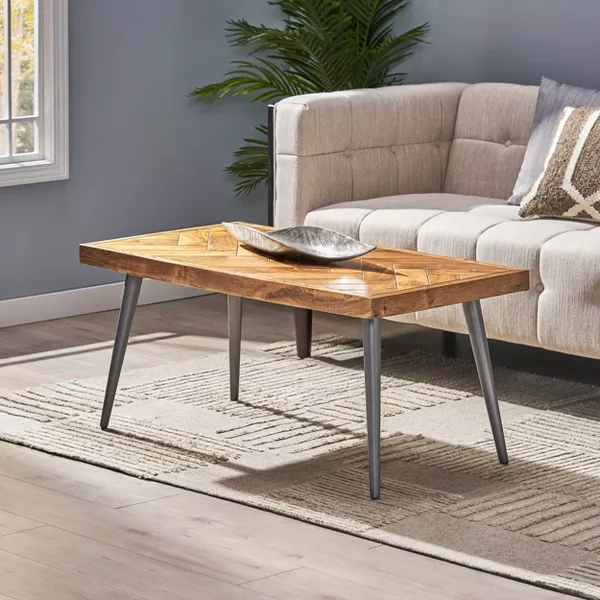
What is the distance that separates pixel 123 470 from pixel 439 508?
70cm

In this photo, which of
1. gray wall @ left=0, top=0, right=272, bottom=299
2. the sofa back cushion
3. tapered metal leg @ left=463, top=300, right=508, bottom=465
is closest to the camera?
tapered metal leg @ left=463, top=300, right=508, bottom=465

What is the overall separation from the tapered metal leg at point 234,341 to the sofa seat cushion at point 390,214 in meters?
0.51

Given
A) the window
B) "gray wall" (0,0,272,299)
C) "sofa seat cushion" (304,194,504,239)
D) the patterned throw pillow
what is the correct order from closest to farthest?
1. the patterned throw pillow
2. "sofa seat cushion" (304,194,504,239)
3. the window
4. "gray wall" (0,0,272,299)

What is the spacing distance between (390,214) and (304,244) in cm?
79

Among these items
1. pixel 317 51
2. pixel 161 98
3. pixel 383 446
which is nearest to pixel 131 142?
pixel 161 98

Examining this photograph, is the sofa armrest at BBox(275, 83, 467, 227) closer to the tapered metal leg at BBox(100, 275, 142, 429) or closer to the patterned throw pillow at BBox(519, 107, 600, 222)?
the patterned throw pillow at BBox(519, 107, 600, 222)

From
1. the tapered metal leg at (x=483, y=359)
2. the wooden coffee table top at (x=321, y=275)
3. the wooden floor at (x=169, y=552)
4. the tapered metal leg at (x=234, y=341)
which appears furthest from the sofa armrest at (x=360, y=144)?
the wooden floor at (x=169, y=552)

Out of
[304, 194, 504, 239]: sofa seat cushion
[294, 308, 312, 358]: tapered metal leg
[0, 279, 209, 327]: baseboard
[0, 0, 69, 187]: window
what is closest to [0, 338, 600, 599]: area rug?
[294, 308, 312, 358]: tapered metal leg

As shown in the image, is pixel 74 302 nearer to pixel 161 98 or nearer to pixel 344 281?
pixel 161 98

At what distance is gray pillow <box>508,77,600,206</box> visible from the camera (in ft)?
12.9

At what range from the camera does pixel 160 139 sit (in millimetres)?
4824

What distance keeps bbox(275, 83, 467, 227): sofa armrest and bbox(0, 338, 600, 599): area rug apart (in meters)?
0.51


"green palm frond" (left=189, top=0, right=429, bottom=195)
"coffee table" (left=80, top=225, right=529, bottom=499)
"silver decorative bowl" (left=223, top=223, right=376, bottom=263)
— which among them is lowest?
"coffee table" (left=80, top=225, right=529, bottom=499)

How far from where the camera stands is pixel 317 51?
463 cm
